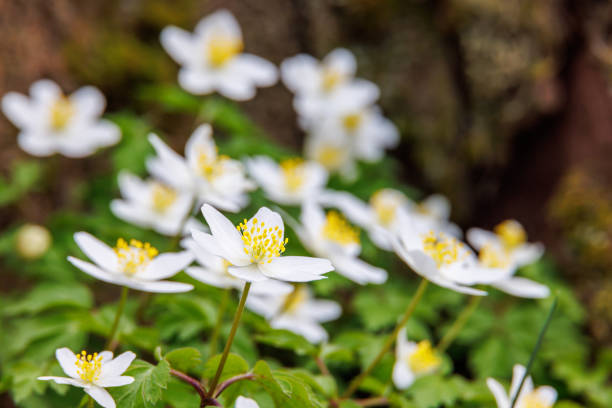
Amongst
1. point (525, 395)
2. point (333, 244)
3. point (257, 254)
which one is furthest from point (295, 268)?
point (525, 395)

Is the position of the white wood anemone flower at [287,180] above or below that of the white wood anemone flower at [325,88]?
below

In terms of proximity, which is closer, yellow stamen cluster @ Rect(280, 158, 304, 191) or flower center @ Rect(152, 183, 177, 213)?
flower center @ Rect(152, 183, 177, 213)

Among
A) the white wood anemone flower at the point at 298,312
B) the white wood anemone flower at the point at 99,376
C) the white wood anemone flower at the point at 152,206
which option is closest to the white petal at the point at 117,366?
the white wood anemone flower at the point at 99,376

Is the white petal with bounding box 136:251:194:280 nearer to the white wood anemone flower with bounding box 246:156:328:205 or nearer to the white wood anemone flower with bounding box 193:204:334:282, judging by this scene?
the white wood anemone flower with bounding box 193:204:334:282

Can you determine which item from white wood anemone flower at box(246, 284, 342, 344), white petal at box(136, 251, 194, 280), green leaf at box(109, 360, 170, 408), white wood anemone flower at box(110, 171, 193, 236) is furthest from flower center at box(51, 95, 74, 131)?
green leaf at box(109, 360, 170, 408)

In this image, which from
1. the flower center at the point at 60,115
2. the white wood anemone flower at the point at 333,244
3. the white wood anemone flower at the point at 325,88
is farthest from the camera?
the white wood anemone flower at the point at 325,88

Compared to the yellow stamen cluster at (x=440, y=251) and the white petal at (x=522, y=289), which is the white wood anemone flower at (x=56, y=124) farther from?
the white petal at (x=522, y=289)
